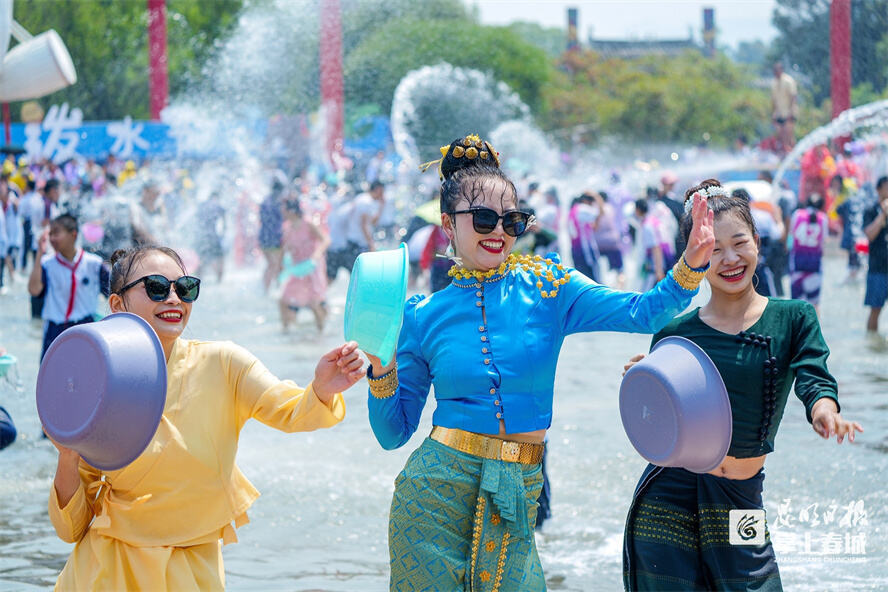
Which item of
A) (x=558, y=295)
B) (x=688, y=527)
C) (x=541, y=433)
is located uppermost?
(x=558, y=295)

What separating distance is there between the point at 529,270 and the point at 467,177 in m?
0.31

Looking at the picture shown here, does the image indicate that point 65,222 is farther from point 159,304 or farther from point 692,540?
point 692,540

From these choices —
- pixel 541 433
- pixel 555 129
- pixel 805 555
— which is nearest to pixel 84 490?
pixel 541 433

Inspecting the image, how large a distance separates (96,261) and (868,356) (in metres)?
6.86

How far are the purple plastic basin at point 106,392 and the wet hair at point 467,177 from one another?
0.93m

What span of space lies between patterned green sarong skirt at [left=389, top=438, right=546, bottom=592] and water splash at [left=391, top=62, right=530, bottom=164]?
21.0m

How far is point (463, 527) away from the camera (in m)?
3.15

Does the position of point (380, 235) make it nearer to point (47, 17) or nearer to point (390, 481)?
point (390, 481)

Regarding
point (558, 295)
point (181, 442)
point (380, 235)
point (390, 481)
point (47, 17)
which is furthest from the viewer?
point (47, 17)

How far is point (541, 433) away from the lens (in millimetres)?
3277

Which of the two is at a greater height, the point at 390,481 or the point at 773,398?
the point at 773,398

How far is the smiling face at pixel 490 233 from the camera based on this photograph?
3314 mm

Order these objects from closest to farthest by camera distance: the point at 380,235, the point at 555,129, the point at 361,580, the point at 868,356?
the point at 361,580 < the point at 868,356 < the point at 380,235 < the point at 555,129

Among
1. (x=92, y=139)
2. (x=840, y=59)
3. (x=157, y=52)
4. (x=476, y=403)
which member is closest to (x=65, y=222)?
(x=476, y=403)
